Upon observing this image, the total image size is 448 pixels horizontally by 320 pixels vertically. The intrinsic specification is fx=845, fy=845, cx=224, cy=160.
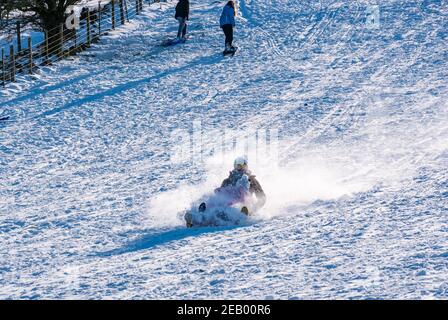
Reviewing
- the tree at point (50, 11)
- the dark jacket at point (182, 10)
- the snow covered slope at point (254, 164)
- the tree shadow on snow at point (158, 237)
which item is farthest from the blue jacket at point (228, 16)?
the tree shadow on snow at point (158, 237)

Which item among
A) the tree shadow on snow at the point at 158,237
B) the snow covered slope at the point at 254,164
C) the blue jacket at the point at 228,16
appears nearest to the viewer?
Result: the snow covered slope at the point at 254,164

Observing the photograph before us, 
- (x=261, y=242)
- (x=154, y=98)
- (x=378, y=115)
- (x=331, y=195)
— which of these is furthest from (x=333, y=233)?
(x=154, y=98)

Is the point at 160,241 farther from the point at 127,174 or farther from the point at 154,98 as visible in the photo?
the point at 154,98

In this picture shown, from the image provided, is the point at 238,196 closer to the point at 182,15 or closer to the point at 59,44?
the point at 182,15

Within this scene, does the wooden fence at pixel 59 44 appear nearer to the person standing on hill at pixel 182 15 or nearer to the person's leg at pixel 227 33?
the person standing on hill at pixel 182 15

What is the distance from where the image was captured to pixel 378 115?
19.2 meters

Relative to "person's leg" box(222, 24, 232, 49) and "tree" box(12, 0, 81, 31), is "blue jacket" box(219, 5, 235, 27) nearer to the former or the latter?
"person's leg" box(222, 24, 232, 49)

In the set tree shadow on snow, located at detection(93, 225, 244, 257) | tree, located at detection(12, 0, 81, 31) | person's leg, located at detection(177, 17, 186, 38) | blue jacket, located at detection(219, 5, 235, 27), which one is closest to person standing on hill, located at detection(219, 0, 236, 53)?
blue jacket, located at detection(219, 5, 235, 27)

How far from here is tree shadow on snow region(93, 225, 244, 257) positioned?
11609 mm

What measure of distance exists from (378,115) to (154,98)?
19.1 feet

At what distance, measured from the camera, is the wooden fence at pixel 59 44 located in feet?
79.2

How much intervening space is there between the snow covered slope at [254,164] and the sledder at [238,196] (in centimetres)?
27

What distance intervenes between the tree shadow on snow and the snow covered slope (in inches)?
1.8

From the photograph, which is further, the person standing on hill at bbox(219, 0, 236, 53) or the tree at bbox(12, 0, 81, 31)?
the tree at bbox(12, 0, 81, 31)
